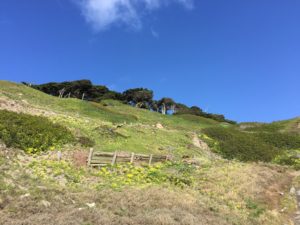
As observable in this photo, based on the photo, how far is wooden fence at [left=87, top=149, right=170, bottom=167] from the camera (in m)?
24.0

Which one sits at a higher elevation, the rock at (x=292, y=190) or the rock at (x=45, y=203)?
the rock at (x=292, y=190)

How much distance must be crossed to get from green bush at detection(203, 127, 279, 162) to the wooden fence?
1321 cm

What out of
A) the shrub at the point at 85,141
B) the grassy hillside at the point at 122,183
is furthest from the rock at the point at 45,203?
the shrub at the point at 85,141

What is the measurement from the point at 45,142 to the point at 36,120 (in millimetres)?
4524

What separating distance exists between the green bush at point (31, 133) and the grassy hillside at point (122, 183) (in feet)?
0.23

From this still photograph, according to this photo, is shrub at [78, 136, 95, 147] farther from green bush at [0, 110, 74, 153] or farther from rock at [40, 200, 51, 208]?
rock at [40, 200, 51, 208]

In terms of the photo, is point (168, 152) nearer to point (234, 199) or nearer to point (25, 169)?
point (234, 199)

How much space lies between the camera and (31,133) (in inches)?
1014

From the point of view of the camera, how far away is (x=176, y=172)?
2541 centimetres

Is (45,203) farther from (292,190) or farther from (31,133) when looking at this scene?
(292,190)

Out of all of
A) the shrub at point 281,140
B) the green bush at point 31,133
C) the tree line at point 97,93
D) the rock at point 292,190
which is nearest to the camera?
the rock at point 292,190

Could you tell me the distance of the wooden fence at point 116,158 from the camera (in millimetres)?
24000

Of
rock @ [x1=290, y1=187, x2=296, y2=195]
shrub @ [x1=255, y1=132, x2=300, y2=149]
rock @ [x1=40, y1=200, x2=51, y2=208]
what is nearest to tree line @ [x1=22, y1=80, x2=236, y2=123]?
shrub @ [x1=255, y1=132, x2=300, y2=149]

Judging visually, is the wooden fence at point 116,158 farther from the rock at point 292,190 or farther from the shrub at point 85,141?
the rock at point 292,190
